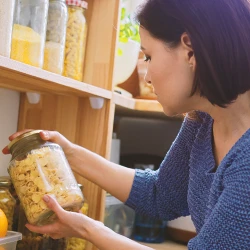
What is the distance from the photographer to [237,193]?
910mm

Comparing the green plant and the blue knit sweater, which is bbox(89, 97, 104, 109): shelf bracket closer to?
the blue knit sweater

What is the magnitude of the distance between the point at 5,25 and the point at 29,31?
0.39 feet

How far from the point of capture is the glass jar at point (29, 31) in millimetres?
987

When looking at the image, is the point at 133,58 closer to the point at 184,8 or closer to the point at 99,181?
the point at 99,181

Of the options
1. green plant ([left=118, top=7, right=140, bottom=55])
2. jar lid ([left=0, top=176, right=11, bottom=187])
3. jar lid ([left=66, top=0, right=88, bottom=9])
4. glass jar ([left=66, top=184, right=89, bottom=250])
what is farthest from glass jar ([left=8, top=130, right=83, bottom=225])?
green plant ([left=118, top=7, right=140, bottom=55])

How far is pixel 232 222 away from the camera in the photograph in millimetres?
906

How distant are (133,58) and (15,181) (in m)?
0.76

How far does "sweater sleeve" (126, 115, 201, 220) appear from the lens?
4.09 feet

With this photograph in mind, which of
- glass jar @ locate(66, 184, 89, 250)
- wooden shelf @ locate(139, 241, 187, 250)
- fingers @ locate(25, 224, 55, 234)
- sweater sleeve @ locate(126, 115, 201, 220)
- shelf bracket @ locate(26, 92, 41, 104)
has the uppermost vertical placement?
shelf bracket @ locate(26, 92, 41, 104)

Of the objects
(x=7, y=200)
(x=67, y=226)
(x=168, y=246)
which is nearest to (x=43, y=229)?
(x=67, y=226)

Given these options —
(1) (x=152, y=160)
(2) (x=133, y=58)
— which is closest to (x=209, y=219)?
(2) (x=133, y=58)

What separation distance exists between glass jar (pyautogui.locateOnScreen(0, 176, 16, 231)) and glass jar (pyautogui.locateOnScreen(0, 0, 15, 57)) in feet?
0.99

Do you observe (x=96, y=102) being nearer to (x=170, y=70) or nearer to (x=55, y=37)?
(x=55, y=37)

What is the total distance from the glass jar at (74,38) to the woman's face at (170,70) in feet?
0.79
